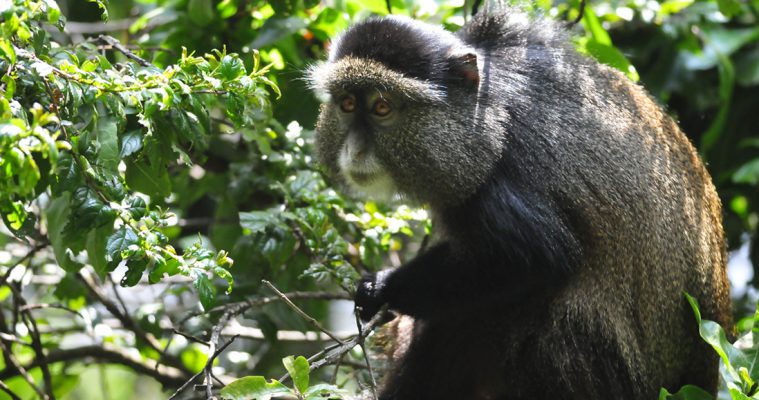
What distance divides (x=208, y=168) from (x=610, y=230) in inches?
115

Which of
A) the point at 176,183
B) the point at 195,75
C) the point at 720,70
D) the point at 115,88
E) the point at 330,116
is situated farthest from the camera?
the point at 720,70

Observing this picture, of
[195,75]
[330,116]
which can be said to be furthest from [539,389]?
[195,75]

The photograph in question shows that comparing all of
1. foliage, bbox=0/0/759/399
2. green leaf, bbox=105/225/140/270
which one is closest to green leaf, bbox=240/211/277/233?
foliage, bbox=0/0/759/399

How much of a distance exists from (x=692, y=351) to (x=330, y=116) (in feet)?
8.34

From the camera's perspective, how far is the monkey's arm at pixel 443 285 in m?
5.00

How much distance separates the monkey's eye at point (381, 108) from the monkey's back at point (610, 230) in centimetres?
55

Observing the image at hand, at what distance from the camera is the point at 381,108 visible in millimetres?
5309

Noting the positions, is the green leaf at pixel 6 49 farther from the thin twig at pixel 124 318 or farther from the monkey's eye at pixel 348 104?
the thin twig at pixel 124 318

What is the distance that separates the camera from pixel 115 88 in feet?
11.7

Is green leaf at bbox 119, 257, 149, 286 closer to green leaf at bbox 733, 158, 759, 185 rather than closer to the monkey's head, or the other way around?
the monkey's head

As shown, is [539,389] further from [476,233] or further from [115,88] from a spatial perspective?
[115,88]

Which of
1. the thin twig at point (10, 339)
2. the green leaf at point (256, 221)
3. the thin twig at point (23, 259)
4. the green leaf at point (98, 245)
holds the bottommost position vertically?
the thin twig at point (10, 339)

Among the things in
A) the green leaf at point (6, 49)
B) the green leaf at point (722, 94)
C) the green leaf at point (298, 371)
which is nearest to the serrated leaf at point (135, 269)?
the green leaf at point (298, 371)

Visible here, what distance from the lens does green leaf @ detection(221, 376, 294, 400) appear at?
3.67 m
